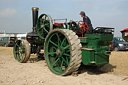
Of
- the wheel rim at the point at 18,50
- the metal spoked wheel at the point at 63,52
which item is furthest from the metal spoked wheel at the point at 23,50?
the metal spoked wheel at the point at 63,52

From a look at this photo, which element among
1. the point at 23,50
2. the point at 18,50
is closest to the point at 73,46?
the point at 23,50

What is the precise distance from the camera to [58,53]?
15.8ft

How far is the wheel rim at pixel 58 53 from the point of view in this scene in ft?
15.6

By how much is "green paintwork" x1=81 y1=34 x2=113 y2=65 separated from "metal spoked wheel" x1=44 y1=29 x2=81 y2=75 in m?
0.26

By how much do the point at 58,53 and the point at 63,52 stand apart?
20cm

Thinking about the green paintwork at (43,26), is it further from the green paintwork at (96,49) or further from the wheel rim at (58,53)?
the green paintwork at (96,49)

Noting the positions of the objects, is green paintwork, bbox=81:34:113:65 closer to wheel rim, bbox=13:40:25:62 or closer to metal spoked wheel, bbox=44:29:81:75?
metal spoked wheel, bbox=44:29:81:75

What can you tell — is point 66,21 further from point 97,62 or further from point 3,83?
point 3,83

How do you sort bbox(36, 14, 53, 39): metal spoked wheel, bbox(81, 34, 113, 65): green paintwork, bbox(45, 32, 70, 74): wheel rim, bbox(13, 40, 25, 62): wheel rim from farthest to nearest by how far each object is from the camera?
bbox(13, 40, 25, 62): wheel rim → bbox(36, 14, 53, 39): metal spoked wheel → bbox(45, 32, 70, 74): wheel rim → bbox(81, 34, 113, 65): green paintwork

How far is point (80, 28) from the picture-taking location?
5543 mm

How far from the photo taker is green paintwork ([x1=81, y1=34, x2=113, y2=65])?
4.34m

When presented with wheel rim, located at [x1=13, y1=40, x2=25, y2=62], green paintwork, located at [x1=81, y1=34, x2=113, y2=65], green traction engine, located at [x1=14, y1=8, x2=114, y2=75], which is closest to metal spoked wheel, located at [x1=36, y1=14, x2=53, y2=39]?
green traction engine, located at [x1=14, y1=8, x2=114, y2=75]

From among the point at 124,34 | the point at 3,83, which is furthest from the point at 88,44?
the point at 124,34

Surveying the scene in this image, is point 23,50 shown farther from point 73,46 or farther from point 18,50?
point 73,46
